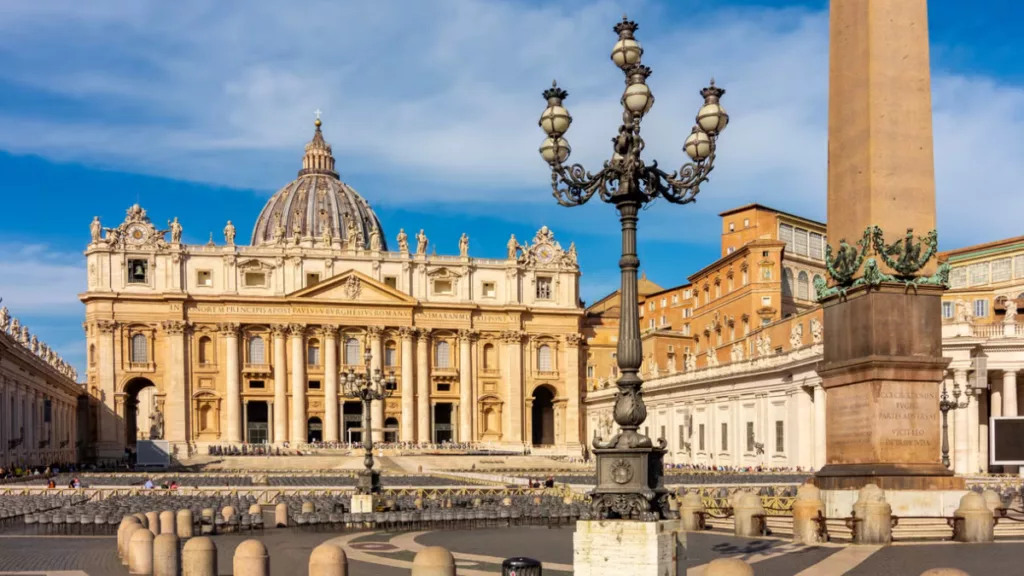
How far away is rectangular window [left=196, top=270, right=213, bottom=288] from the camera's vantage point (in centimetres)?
8925

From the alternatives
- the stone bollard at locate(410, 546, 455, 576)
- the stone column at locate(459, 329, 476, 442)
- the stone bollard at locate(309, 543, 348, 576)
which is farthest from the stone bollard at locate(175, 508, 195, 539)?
the stone column at locate(459, 329, 476, 442)

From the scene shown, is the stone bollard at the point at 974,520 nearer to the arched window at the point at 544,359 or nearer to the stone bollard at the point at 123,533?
the stone bollard at the point at 123,533

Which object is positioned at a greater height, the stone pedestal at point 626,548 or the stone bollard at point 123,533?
the stone pedestal at point 626,548

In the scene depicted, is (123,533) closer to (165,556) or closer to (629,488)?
(165,556)

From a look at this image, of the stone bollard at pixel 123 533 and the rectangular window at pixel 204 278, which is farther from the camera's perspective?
the rectangular window at pixel 204 278

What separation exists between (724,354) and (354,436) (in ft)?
112

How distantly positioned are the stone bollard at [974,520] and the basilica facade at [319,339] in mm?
70708

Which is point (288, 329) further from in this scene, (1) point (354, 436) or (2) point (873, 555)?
(2) point (873, 555)

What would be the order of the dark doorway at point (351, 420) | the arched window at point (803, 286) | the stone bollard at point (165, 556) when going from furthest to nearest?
1. the dark doorway at point (351, 420)
2. the arched window at point (803, 286)
3. the stone bollard at point (165, 556)

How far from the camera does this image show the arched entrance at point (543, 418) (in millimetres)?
100500

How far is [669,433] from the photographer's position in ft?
234

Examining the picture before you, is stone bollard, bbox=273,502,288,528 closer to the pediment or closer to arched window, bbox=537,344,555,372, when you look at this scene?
the pediment

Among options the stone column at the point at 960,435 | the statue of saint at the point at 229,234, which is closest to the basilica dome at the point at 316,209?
the statue of saint at the point at 229,234

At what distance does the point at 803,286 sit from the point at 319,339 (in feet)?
130
